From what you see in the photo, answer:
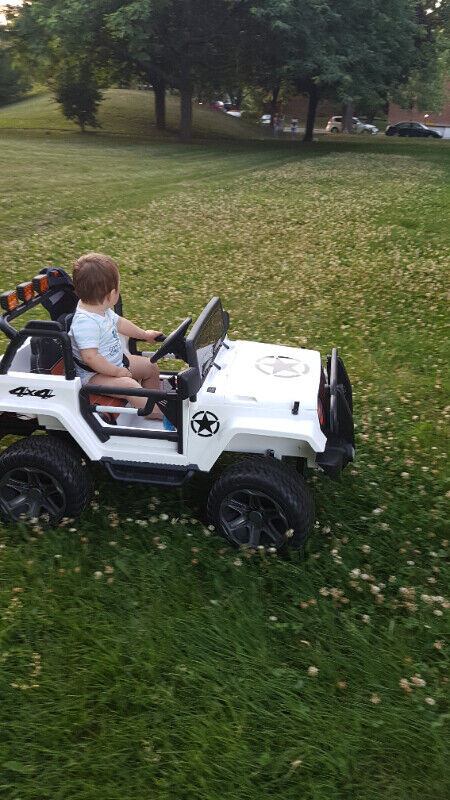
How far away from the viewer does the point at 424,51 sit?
3734 cm

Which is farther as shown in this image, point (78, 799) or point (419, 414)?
point (419, 414)

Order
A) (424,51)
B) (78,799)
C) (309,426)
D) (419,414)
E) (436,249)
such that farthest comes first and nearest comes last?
(424,51)
(436,249)
(419,414)
(309,426)
(78,799)

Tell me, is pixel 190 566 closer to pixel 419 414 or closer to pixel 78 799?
pixel 78 799

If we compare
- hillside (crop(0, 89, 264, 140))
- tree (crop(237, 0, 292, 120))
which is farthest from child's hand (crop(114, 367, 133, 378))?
hillside (crop(0, 89, 264, 140))

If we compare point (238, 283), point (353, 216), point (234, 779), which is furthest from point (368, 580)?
→ point (353, 216)

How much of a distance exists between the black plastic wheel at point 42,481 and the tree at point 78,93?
117 ft

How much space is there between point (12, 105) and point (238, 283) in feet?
150

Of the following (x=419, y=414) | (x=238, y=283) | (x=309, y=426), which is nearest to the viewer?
(x=309, y=426)

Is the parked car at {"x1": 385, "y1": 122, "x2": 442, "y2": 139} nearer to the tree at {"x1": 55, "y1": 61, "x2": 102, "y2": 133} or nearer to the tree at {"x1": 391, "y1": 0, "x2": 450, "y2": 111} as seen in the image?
the tree at {"x1": 391, "y1": 0, "x2": 450, "y2": 111}

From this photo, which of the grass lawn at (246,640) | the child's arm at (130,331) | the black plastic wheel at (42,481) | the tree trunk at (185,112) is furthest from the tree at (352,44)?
the black plastic wheel at (42,481)

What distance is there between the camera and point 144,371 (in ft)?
17.0

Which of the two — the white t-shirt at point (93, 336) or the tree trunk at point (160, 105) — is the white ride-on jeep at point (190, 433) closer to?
the white t-shirt at point (93, 336)

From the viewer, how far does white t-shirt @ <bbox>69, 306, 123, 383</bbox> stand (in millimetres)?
4535

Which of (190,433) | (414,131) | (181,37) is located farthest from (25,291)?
(414,131)
